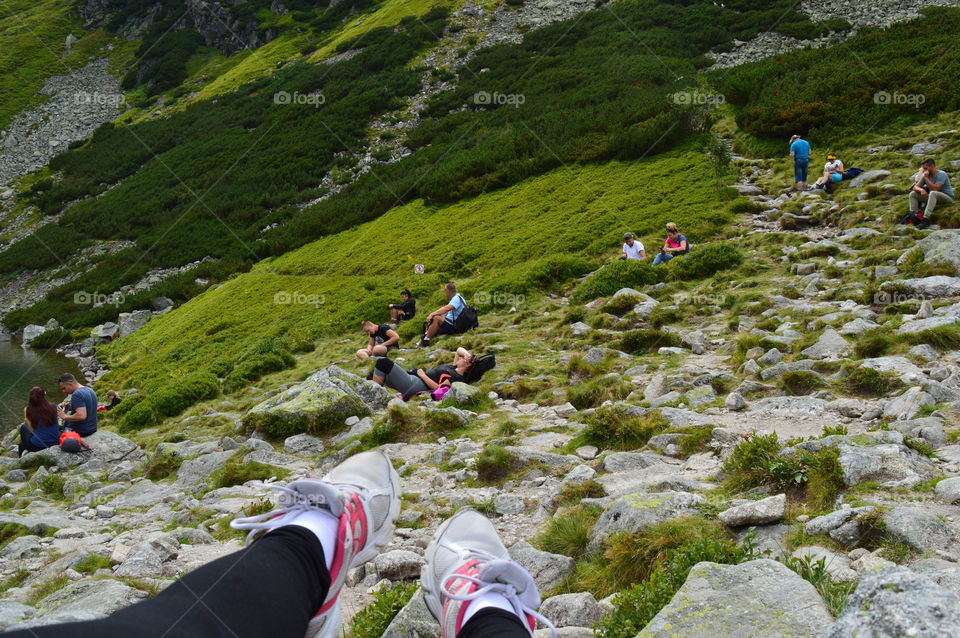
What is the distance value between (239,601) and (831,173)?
20.1 metres

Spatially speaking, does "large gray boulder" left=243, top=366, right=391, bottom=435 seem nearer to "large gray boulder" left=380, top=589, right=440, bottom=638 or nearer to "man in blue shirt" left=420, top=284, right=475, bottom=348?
"man in blue shirt" left=420, top=284, right=475, bottom=348

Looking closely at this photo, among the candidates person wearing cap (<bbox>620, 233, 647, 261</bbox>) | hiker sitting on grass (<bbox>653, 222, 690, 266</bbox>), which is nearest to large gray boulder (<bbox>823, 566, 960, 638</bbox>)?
hiker sitting on grass (<bbox>653, 222, 690, 266</bbox>)

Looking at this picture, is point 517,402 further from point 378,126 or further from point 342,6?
point 342,6

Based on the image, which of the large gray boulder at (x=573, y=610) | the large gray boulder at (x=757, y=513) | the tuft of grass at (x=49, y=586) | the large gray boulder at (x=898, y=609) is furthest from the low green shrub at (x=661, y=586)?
the tuft of grass at (x=49, y=586)

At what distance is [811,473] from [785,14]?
51505 mm

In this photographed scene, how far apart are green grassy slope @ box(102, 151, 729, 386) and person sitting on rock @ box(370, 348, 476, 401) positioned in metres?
6.74

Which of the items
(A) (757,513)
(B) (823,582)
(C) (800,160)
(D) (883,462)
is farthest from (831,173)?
(B) (823,582)

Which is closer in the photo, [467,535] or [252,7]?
[467,535]

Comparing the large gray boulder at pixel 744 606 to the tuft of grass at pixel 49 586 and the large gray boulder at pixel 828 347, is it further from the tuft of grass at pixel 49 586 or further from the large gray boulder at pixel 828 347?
the large gray boulder at pixel 828 347

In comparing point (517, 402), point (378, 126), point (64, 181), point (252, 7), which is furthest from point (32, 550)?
point (252, 7)

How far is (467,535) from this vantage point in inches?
A: 146

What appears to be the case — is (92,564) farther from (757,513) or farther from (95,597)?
(757,513)

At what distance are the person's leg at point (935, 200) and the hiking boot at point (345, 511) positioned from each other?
1453 centimetres

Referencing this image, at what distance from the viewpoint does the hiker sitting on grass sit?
16562 millimetres
